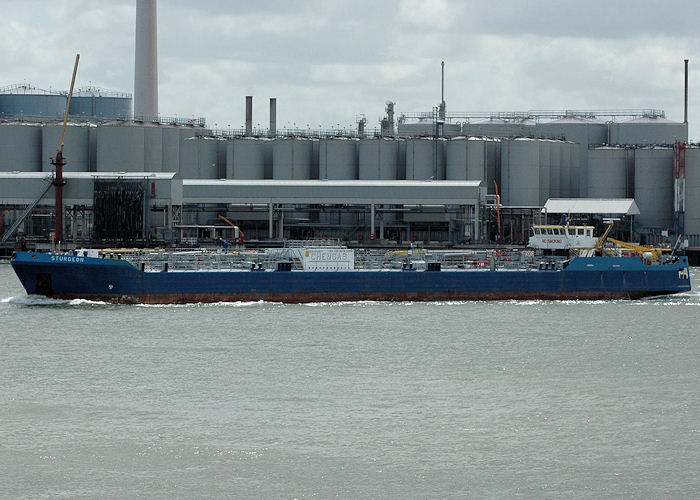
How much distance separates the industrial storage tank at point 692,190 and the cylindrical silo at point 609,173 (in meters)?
5.48

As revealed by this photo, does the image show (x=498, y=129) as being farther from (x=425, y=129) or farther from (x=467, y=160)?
(x=467, y=160)

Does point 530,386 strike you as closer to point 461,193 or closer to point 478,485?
point 478,485

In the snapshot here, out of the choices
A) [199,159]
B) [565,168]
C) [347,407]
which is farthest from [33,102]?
[347,407]

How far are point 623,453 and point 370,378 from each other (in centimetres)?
1005

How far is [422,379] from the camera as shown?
35438mm

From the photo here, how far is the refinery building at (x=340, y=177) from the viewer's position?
9056 cm

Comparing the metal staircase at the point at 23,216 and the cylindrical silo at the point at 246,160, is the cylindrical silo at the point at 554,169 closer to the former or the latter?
the cylindrical silo at the point at 246,160

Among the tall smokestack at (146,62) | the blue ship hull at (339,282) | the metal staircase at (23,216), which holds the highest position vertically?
the tall smokestack at (146,62)

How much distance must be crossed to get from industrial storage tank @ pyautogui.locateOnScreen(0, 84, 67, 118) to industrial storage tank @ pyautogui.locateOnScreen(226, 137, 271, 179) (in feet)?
151

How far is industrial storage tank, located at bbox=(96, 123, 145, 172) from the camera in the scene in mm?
105875

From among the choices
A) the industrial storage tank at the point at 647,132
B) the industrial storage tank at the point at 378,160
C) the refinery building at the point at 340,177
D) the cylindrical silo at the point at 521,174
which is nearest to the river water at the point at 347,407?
the refinery building at the point at 340,177

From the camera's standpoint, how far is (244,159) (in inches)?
4050

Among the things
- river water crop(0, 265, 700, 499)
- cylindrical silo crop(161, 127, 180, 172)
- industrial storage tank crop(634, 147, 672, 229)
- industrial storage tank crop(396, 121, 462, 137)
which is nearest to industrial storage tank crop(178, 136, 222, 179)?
cylindrical silo crop(161, 127, 180, 172)

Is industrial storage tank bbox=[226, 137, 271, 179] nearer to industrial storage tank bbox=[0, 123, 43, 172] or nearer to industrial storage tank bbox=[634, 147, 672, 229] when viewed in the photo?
industrial storage tank bbox=[0, 123, 43, 172]
